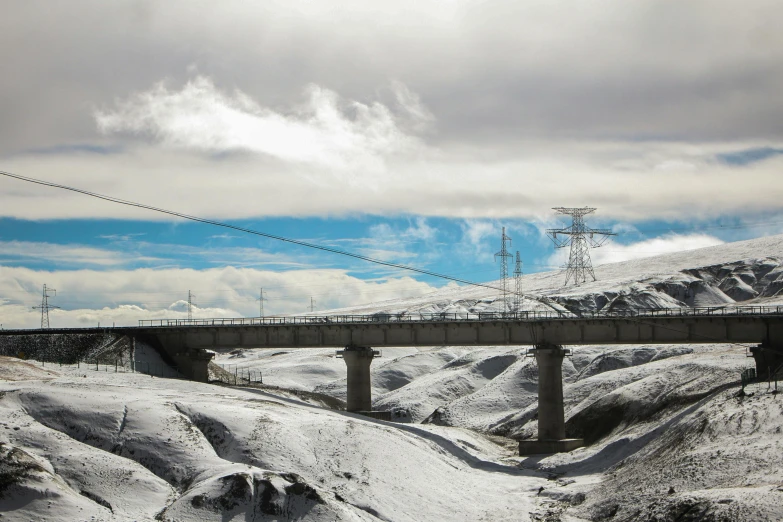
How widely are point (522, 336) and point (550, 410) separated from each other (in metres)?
8.08

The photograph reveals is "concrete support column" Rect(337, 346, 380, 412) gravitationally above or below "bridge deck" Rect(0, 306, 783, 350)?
below

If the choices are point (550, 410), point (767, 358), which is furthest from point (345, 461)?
point (767, 358)

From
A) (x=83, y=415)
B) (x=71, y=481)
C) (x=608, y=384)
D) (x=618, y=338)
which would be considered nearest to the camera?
(x=71, y=481)

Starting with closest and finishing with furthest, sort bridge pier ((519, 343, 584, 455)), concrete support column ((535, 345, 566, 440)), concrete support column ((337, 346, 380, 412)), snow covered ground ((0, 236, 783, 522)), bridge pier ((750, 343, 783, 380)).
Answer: snow covered ground ((0, 236, 783, 522)) < bridge pier ((750, 343, 783, 380)) < bridge pier ((519, 343, 584, 455)) < concrete support column ((535, 345, 566, 440)) < concrete support column ((337, 346, 380, 412))

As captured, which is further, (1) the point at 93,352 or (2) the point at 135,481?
(1) the point at 93,352

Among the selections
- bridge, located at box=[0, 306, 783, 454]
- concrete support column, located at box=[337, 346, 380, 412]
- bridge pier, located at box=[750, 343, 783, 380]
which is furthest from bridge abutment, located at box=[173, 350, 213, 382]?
bridge pier, located at box=[750, 343, 783, 380]

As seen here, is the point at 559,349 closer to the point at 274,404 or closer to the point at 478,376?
the point at 274,404

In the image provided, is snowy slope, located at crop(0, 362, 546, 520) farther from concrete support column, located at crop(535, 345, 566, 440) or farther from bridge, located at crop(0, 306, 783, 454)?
bridge, located at crop(0, 306, 783, 454)

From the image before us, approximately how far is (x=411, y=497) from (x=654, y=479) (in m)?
14.3

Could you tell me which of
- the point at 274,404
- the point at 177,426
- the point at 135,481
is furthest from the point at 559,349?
the point at 135,481

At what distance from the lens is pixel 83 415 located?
54312 mm

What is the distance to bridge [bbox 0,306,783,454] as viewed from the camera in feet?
258

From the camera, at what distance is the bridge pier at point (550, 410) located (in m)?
77.8

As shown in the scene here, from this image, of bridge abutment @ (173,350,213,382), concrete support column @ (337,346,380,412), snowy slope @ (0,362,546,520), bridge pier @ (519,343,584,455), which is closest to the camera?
snowy slope @ (0,362,546,520)
